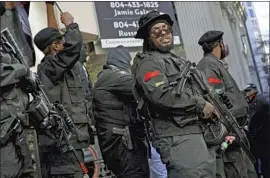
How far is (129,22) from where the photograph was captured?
348 inches

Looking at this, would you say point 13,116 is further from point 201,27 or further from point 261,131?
point 201,27

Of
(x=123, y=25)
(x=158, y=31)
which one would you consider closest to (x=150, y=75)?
(x=158, y=31)

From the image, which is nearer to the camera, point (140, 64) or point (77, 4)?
point (140, 64)

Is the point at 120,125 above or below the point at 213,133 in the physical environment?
above

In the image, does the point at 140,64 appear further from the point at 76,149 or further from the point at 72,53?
the point at 76,149

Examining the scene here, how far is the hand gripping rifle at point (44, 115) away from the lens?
3.00 metres

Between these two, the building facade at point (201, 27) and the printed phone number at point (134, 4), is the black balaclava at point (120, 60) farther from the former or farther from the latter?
the building facade at point (201, 27)

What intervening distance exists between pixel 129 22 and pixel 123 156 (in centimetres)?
508

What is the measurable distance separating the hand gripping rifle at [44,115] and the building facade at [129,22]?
3.71m

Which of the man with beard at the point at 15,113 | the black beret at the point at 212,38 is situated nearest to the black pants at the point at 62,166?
the man with beard at the point at 15,113

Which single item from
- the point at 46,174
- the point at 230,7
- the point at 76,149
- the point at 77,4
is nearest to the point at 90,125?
the point at 76,149

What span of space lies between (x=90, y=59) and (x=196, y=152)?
19.9 ft

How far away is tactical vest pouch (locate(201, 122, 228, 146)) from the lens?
3408 mm

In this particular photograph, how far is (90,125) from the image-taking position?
411 cm
